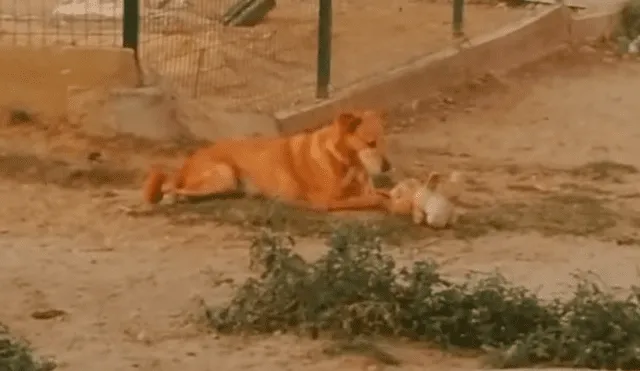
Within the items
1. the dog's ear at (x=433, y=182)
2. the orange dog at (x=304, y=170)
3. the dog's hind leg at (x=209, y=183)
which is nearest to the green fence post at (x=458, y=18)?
the orange dog at (x=304, y=170)

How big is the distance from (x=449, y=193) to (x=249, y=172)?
954 mm

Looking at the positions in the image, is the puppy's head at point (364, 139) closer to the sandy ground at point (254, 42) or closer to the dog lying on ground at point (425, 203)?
the dog lying on ground at point (425, 203)

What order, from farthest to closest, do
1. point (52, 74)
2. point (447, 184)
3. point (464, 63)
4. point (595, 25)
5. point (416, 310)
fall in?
point (595, 25) < point (464, 63) < point (52, 74) < point (447, 184) < point (416, 310)

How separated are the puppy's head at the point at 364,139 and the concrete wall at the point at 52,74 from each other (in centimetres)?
176

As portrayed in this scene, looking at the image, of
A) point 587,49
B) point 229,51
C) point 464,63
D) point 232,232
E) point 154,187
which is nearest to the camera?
point 232,232

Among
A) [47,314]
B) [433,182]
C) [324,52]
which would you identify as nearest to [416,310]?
[47,314]

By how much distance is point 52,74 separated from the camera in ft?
31.0

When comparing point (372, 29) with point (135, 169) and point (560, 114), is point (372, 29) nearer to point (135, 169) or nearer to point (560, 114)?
point (560, 114)

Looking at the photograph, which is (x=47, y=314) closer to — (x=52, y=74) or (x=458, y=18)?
(x=52, y=74)

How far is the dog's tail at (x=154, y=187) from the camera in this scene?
7.91m

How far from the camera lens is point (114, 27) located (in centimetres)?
1011

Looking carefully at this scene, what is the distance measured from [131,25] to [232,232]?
2229mm

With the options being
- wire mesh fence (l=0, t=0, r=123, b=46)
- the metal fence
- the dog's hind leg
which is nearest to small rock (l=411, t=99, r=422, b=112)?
the metal fence

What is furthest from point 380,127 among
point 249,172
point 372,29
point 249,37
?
point 372,29
